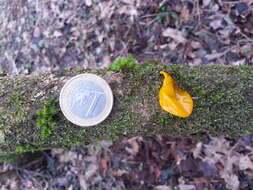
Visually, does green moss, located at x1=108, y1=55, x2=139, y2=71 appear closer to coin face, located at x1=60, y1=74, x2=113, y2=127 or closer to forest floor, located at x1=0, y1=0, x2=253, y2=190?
coin face, located at x1=60, y1=74, x2=113, y2=127

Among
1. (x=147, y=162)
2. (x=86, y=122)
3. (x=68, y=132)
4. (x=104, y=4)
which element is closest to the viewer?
(x=86, y=122)

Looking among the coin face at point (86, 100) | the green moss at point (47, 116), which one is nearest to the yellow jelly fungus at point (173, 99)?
the coin face at point (86, 100)

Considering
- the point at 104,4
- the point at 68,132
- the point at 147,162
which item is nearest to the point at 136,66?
the point at 68,132

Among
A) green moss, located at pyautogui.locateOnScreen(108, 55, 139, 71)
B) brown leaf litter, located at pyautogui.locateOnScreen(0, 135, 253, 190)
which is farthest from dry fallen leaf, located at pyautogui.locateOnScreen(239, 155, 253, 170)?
green moss, located at pyautogui.locateOnScreen(108, 55, 139, 71)

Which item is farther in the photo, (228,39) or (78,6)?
(78,6)

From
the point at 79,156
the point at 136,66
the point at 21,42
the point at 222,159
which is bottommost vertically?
the point at 79,156

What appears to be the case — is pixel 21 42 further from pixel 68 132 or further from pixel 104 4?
pixel 68 132

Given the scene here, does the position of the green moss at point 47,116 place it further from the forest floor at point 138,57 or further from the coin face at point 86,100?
the forest floor at point 138,57
